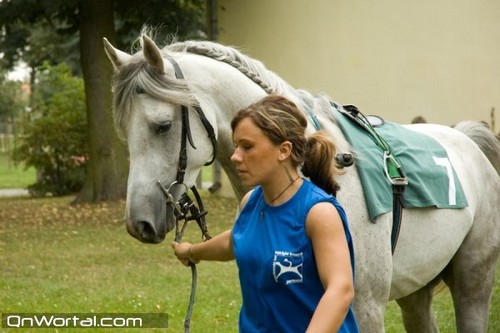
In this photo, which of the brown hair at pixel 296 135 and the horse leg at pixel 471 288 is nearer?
the brown hair at pixel 296 135

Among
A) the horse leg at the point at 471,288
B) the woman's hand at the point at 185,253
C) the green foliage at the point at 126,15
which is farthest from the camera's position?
the green foliage at the point at 126,15

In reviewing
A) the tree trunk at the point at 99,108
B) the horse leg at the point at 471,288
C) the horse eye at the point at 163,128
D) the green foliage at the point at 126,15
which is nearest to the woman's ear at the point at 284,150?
the horse eye at the point at 163,128

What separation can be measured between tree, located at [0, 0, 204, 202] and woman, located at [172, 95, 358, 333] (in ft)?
45.9

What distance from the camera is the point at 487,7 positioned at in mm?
15984

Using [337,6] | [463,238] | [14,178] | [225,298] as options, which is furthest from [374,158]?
[14,178]

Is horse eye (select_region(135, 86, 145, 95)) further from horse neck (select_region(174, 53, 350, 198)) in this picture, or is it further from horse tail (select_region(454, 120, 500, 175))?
horse tail (select_region(454, 120, 500, 175))

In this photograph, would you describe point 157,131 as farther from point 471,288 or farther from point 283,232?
point 471,288

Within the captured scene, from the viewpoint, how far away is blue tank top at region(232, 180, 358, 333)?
10.2 feet

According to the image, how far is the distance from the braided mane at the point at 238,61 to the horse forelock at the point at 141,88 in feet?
1.15

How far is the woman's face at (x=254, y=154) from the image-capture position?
312cm

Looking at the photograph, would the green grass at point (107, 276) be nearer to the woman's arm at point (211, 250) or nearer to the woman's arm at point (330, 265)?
the woman's arm at point (211, 250)

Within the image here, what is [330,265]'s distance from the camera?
2982mm

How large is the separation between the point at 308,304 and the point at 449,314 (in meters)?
5.65

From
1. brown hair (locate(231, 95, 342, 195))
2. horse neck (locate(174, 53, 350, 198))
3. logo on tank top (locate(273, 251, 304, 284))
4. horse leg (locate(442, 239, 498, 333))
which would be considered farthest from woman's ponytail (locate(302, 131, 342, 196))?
horse leg (locate(442, 239, 498, 333))
